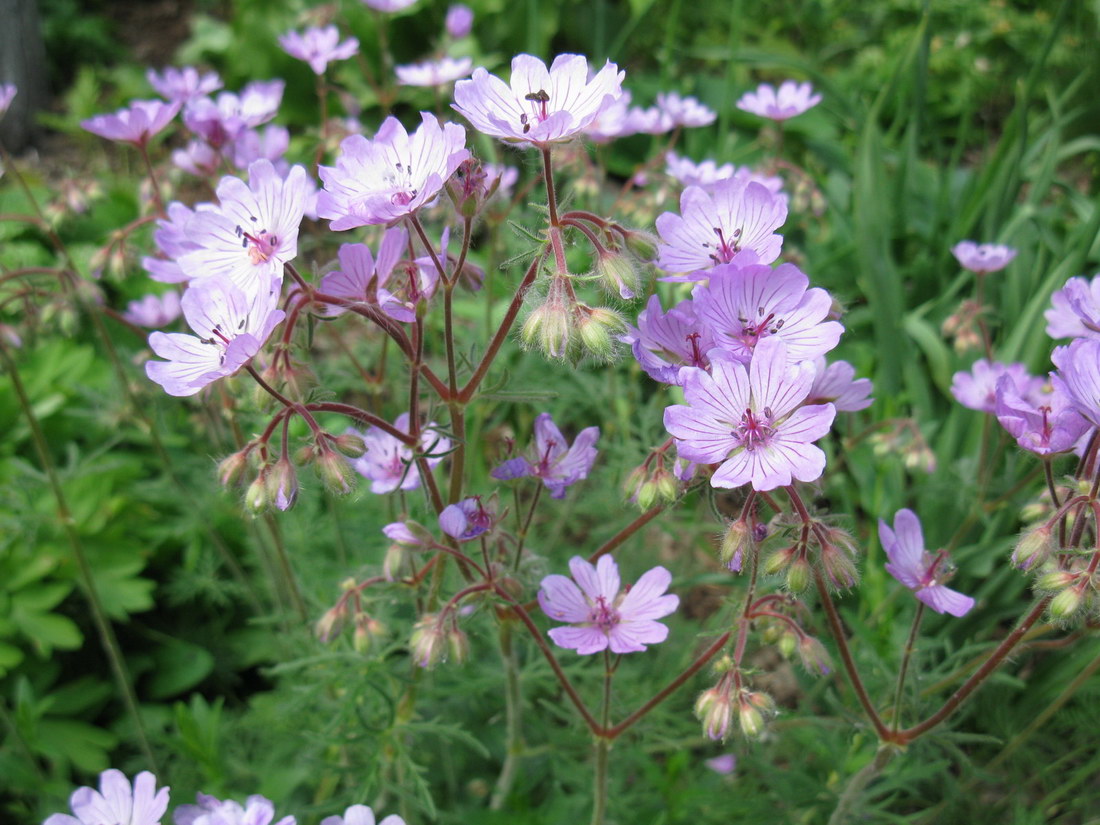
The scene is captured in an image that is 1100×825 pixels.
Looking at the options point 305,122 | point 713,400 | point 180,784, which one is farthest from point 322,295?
point 305,122

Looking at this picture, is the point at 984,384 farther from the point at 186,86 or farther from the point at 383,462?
the point at 186,86

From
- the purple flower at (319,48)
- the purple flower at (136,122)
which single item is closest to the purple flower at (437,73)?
the purple flower at (319,48)

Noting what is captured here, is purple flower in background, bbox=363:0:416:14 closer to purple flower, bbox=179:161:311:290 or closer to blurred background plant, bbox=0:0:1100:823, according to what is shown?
blurred background plant, bbox=0:0:1100:823

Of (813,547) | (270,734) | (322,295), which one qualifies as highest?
(322,295)

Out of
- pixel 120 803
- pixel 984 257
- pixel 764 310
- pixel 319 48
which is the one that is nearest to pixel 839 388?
pixel 764 310

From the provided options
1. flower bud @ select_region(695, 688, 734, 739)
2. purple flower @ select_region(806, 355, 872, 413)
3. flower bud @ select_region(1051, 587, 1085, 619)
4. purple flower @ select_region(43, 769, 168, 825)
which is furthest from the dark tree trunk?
flower bud @ select_region(1051, 587, 1085, 619)

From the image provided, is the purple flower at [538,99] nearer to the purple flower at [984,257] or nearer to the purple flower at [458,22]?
the purple flower at [984,257]

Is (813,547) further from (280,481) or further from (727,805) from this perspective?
(727,805)
